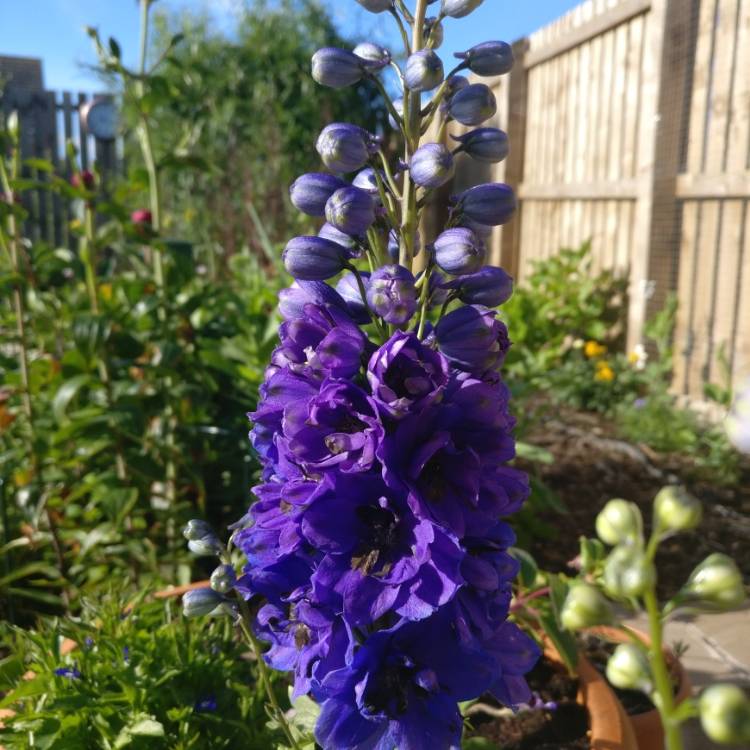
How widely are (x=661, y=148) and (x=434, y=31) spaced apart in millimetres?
3608

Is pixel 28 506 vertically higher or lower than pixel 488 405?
lower

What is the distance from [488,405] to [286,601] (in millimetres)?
333

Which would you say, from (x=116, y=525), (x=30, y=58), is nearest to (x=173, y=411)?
(x=116, y=525)

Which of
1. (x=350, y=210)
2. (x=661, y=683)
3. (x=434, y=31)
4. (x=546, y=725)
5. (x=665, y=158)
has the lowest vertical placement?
(x=546, y=725)

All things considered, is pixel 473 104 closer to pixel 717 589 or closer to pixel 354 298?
pixel 354 298

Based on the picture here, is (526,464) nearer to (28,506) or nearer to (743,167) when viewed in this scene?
(28,506)

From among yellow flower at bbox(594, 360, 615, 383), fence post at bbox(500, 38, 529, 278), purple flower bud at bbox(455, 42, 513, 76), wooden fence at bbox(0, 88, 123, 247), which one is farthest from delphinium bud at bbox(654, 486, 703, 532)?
wooden fence at bbox(0, 88, 123, 247)

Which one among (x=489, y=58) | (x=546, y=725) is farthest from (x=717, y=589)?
(x=546, y=725)

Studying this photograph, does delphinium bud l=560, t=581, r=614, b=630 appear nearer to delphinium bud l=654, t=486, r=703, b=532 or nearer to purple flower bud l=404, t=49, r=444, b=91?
delphinium bud l=654, t=486, r=703, b=532

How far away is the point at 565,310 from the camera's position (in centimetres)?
466

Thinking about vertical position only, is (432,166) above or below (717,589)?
above

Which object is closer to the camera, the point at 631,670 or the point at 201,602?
the point at 631,670

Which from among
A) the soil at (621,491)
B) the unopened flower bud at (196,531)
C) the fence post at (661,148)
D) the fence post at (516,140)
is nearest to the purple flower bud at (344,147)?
the unopened flower bud at (196,531)

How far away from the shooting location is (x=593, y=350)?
4.44 meters
